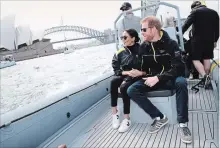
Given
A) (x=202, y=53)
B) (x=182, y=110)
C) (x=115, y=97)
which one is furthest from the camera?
(x=202, y=53)

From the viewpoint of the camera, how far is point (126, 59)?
2.69 metres

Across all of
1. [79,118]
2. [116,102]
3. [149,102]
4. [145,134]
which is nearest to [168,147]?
[145,134]

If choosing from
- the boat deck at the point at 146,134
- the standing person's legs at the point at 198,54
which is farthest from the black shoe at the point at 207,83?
the boat deck at the point at 146,134

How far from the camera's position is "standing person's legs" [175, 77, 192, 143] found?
77.2 inches

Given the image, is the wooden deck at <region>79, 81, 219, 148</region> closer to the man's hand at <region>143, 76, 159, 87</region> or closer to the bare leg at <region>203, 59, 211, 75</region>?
the man's hand at <region>143, 76, 159, 87</region>

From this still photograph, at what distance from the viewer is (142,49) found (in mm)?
2428

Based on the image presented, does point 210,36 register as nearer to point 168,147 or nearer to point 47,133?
point 168,147

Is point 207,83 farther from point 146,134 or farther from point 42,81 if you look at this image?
point 42,81

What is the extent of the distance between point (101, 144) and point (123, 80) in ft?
2.74

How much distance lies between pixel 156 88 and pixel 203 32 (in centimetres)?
146

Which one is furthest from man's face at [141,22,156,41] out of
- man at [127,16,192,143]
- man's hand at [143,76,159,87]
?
man's hand at [143,76,159,87]

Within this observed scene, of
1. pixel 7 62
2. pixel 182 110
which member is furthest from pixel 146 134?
pixel 7 62

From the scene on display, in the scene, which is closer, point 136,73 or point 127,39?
point 136,73

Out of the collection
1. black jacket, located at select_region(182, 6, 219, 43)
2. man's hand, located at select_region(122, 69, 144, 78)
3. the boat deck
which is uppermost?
black jacket, located at select_region(182, 6, 219, 43)
